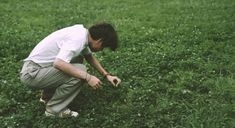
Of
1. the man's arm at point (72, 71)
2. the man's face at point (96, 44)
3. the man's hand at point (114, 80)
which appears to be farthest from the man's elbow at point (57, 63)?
the man's hand at point (114, 80)

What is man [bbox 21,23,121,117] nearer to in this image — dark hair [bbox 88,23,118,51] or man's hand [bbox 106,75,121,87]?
dark hair [bbox 88,23,118,51]

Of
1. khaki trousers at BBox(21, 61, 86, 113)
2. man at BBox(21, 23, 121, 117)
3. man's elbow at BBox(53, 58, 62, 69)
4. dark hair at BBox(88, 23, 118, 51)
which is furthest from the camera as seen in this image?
khaki trousers at BBox(21, 61, 86, 113)

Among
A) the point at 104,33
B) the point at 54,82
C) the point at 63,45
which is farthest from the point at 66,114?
the point at 104,33

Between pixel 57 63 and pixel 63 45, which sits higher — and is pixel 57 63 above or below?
below

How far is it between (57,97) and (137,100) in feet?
4.94

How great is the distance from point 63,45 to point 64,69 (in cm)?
38

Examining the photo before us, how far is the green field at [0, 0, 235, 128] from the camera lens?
732 centimetres

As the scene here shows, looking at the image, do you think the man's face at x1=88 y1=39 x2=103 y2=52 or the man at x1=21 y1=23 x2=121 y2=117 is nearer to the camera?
the man at x1=21 y1=23 x2=121 y2=117

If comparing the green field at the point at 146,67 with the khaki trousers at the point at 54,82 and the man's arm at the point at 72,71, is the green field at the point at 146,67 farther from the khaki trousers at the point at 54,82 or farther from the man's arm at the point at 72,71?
the man's arm at the point at 72,71

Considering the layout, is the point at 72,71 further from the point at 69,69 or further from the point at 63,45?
the point at 63,45

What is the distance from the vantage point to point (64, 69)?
670 cm

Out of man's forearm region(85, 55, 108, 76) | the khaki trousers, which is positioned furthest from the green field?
man's forearm region(85, 55, 108, 76)

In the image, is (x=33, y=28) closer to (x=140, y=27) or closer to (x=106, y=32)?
(x=140, y=27)

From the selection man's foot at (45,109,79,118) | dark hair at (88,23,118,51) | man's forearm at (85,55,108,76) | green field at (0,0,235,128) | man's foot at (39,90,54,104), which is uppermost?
dark hair at (88,23,118,51)
